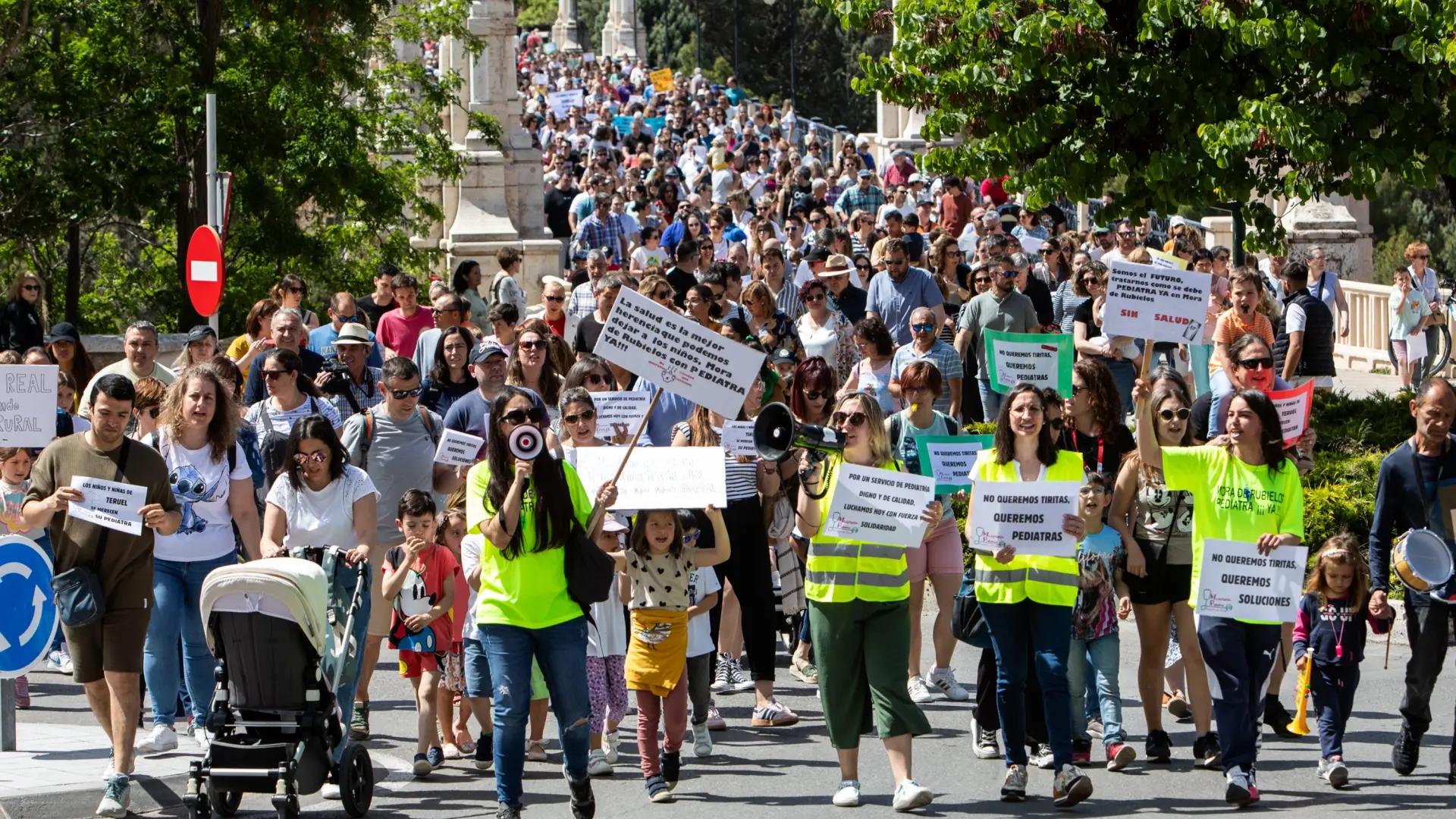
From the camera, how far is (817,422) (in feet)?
36.8

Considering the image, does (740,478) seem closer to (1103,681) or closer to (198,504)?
(1103,681)

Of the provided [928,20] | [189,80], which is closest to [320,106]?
[189,80]

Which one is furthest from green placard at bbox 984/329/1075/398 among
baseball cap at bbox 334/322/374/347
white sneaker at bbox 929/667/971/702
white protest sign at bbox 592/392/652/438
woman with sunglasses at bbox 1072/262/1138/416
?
baseball cap at bbox 334/322/374/347

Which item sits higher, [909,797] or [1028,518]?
[1028,518]

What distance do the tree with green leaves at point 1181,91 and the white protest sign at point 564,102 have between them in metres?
28.2

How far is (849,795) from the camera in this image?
8938 mm

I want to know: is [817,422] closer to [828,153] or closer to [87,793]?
[87,793]

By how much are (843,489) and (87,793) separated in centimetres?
342

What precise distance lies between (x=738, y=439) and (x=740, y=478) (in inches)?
8.5

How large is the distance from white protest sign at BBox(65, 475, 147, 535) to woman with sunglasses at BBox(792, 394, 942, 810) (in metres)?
2.84

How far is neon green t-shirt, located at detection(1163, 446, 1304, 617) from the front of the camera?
350 inches


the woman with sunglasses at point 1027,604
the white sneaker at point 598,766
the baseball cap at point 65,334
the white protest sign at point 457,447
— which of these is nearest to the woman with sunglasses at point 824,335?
the white protest sign at point 457,447

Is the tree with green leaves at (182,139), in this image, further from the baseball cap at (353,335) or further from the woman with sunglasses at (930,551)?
the woman with sunglasses at (930,551)

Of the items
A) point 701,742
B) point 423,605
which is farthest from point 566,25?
point 701,742
